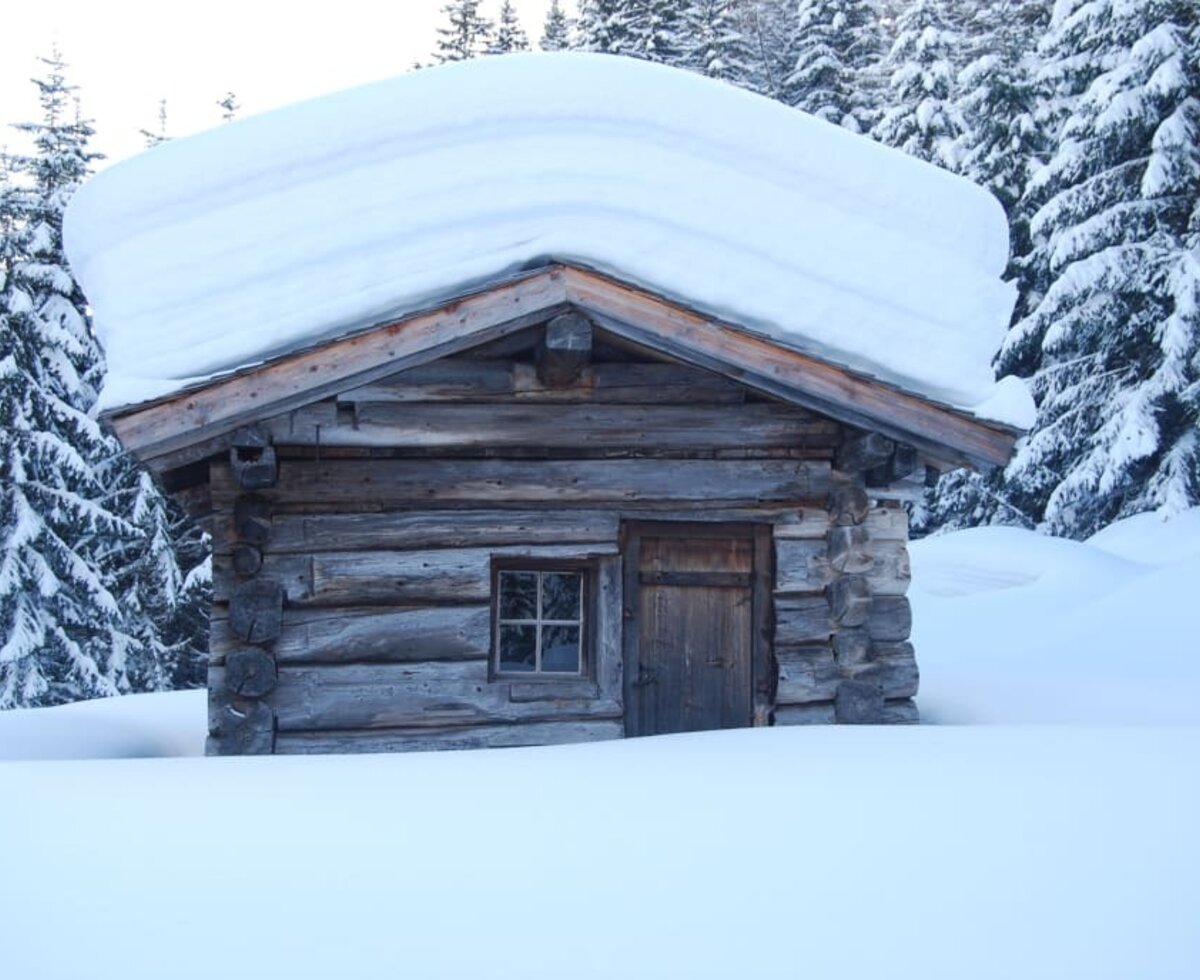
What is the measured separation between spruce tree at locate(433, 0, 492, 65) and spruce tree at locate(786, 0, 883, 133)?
12096 millimetres

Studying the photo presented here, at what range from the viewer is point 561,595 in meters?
11.8

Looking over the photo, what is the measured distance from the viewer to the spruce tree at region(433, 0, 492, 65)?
38.5m

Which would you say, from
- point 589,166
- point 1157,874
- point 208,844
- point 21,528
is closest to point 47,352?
point 21,528

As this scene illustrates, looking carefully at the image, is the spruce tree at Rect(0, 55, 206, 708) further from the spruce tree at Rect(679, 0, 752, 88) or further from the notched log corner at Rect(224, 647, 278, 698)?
the spruce tree at Rect(679, 0, 752, 88)

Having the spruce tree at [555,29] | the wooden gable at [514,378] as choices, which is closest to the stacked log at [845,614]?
the wooden gable at [514,378]

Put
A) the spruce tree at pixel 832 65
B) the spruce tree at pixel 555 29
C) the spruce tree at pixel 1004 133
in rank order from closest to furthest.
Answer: the spruce tree at pixel 1004 133, the spruce tree at pixel 832 65, the spruce tree at pixel 555 29

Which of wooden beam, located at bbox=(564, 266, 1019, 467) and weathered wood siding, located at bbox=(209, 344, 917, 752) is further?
weathered wood siding, located at bbox=(209, 344, 917, 752)

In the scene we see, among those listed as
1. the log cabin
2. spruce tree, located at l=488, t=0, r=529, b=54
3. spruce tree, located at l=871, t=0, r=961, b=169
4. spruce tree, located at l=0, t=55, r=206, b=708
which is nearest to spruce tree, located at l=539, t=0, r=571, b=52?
spruce tree, located at l=488, t=0, r=529, b=54

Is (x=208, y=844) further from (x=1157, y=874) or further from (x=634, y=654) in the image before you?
(x=634, y=654)

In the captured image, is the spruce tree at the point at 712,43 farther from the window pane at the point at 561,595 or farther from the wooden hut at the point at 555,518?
the wooden hut at the point at 555,518

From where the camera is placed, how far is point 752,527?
798cm

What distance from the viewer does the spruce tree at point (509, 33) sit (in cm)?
3831

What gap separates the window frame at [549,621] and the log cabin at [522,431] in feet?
0.08

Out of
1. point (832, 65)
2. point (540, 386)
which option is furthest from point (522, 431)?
point (832, 65)
